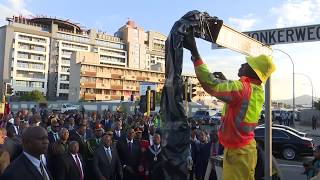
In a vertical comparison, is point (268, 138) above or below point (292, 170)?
above

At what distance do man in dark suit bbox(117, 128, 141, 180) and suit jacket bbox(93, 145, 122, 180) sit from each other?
1003 millimetres

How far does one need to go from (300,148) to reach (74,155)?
1424 centimetres

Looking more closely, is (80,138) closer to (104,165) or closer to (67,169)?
(104,165)

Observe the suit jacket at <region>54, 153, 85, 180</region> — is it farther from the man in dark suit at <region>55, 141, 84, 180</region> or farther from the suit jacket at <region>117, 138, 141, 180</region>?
the suit jacket at <region>117, 138, 141, 180</region>

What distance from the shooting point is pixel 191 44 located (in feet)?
11.2

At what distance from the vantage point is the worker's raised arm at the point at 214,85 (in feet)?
11.2

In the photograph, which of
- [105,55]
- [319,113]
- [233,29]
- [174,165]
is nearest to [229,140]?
[174,165]

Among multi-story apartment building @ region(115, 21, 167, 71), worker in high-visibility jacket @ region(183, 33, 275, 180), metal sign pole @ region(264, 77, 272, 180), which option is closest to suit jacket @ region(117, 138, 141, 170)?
metal sign pole @ region(264, 77, 272, 180)

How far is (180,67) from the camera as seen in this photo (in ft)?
10.9

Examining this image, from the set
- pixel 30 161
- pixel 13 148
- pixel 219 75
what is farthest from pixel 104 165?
pixel 30 161

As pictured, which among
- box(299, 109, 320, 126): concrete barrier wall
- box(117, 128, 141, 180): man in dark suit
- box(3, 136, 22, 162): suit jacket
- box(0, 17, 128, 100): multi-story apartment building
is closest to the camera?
box(3, 136, 22, 162): suit jacket

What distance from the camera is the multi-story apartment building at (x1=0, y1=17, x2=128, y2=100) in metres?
117

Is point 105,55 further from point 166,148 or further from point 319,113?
point 166,148

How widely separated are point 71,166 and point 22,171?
519cm
